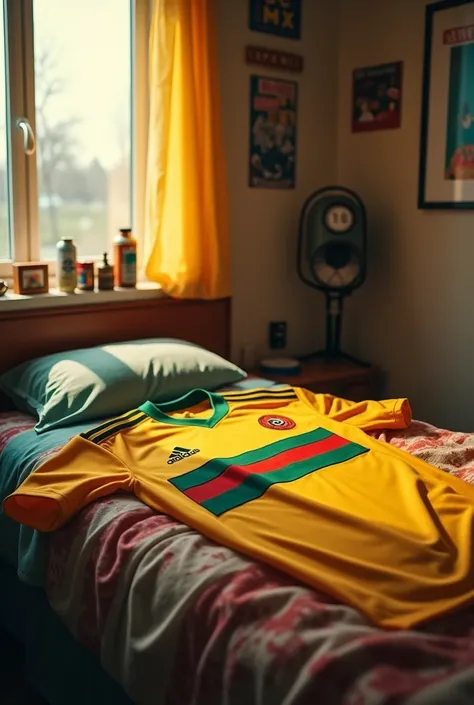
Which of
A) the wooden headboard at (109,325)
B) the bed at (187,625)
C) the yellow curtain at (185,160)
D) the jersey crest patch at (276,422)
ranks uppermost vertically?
the yellow curtain at (185,160)

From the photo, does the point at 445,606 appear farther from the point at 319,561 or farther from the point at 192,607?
the point at 192,607

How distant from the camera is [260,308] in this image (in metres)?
3.38

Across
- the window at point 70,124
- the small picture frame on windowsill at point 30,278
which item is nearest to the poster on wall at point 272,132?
the window at point 70,124

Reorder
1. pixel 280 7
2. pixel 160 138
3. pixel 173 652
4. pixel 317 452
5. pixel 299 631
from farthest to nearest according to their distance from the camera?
1. pixel 280 7
2. pixel 160 138
3. pixel 317 452
4. pixel 173 652
5. pixel 299 631

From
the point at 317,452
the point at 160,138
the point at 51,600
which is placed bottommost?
the point at 51,600

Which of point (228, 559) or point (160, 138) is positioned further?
point (160, 138)

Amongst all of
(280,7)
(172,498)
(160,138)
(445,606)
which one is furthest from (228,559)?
(280,7)

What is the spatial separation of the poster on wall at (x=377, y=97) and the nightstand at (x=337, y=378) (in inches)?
40.3

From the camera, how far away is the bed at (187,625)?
3.93ft

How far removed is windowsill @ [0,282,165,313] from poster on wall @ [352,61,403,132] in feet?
3.89

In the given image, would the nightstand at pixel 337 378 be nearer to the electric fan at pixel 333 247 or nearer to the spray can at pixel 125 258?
the electric fan at pixel 333 247

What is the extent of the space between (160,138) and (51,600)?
1750 mm

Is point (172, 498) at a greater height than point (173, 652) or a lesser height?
greater

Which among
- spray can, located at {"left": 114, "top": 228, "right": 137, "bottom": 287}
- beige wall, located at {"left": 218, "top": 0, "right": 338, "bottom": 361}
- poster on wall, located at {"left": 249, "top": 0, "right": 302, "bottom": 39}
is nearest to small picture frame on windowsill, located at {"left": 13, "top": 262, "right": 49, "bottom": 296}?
spray can, located at {"left": 114, "top": 228, "right": 137, "bottom": 287}
